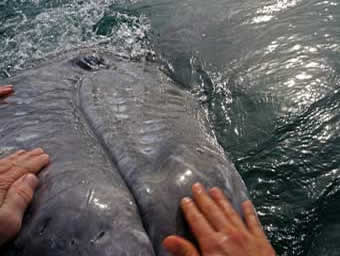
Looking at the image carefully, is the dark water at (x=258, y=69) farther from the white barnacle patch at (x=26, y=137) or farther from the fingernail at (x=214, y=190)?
the white barnacle patch at (x=26, y=137)

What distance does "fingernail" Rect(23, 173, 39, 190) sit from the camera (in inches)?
116

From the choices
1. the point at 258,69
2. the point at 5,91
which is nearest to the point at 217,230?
the point at 5,91

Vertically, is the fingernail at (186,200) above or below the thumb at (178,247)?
above

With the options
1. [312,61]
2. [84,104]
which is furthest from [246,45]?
[84,104]

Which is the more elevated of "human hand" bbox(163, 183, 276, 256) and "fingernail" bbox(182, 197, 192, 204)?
"fingernail" bbox(182, 197, 192, 204)

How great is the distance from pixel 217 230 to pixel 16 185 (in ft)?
4.78

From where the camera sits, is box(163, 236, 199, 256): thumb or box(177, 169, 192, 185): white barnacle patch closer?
box(163, 236, 199, 256): thumb

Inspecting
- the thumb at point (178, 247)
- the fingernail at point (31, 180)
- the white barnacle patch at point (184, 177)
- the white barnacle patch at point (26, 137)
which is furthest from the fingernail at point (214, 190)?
the white barnacle patch at point (26, 137)

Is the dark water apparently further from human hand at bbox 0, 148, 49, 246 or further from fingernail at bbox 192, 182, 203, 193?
human hand at bbox 0, 148, 49, 246

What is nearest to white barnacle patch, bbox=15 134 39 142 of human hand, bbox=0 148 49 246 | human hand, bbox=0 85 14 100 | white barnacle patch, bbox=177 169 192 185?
human hand, bbox=0 148 49 246

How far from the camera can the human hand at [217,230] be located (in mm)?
2576

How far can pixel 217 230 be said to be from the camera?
2.71 metres

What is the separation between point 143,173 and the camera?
304 centimetres

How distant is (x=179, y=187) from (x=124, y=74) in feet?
7.48
